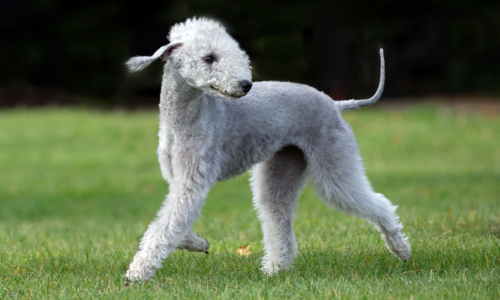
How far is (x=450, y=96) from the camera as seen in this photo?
23.5 metres

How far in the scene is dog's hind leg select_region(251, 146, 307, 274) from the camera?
18.0 ft

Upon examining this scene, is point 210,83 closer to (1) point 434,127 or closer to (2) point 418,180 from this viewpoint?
(2) point 418,180

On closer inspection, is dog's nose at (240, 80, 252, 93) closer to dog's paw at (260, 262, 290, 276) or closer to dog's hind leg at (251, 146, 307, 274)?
dog's hind leg at (251, 146, 307, 274)

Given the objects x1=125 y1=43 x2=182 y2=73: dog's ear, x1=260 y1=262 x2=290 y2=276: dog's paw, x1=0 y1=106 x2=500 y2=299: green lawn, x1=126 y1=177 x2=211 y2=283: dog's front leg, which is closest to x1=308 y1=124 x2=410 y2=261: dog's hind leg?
x1=0 y1=106 x2=500 y2=299: green lawn

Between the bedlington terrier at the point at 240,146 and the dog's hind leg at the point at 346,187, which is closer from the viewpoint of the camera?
the bedlington terrier at the point at 240,146

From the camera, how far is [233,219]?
8289 millimetres

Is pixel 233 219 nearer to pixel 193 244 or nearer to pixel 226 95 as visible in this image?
pixel 193 244

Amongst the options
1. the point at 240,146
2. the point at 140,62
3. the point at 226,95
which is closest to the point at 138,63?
the point at 140,62

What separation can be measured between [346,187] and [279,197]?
552 mm

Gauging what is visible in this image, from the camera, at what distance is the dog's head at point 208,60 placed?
4523 mm

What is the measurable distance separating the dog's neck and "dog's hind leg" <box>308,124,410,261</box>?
3.37 feet

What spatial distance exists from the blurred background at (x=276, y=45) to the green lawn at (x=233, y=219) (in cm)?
491

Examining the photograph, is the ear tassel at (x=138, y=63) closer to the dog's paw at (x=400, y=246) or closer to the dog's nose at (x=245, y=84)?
the dog's nose at (x=245, y=84)

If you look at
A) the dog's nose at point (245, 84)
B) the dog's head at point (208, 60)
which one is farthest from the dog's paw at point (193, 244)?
the dog's nose at point (245, 84)
